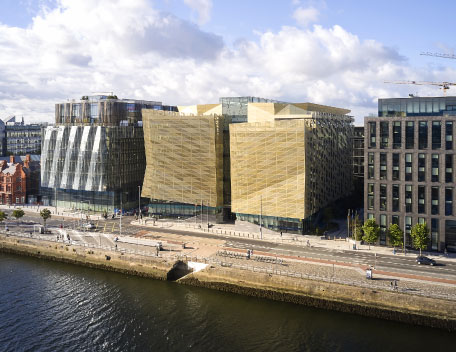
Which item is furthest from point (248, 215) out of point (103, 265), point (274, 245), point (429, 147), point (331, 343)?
point (331, 343)

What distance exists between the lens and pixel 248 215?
375 ft

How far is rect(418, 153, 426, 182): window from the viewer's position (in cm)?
9188

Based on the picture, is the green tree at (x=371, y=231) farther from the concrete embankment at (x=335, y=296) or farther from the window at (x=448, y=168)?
the concrete embankment at (x=335, y=296)

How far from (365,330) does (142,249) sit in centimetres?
5135

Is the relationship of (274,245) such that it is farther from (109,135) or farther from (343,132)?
(109,135)

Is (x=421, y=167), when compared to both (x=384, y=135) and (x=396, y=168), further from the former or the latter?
(x=384, y=135)

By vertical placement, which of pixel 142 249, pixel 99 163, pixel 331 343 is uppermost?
pixel 99 163

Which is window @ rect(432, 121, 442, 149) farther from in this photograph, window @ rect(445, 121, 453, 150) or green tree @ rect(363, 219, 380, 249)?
green tree @ rect(363, 219, 380, 249)

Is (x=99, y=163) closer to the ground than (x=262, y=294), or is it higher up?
higher up

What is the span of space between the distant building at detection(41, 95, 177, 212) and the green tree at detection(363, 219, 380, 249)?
79574 mm

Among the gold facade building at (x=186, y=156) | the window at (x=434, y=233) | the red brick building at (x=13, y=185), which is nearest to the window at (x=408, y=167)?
the window at (x=434, y=233)

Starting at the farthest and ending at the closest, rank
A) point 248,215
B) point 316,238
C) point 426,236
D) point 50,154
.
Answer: point 50,154 → point 248,215 → point 316,238 → point 426,236

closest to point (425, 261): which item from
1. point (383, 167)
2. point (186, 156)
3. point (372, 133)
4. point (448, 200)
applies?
point (448, 200)

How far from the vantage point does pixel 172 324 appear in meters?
67.8
